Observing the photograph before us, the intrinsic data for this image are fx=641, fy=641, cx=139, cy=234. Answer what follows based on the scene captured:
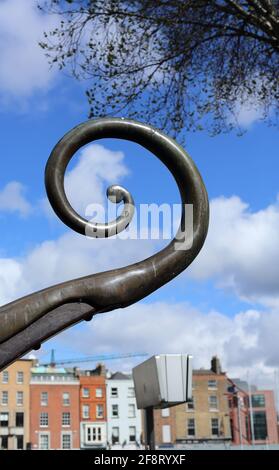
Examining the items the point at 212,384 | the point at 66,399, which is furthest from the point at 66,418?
the point at 212,384

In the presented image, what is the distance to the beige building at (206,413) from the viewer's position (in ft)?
197

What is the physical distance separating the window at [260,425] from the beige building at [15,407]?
88.9 ft

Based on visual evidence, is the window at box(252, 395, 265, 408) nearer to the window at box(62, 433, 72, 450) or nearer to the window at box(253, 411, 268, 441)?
the window at box(253, 411, 268, 441)

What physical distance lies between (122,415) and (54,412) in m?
8.61

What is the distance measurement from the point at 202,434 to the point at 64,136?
60.4 m

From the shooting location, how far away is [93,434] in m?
58.8

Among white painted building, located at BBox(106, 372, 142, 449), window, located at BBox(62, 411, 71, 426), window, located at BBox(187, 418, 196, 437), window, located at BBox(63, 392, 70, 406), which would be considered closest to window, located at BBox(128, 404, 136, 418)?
white painted building, located at BBox(106, 372, 142, 449)

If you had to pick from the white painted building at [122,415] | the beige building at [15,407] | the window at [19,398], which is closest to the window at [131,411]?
the white painted building at [122,415]

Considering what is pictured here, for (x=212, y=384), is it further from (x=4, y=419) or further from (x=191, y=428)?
(x=4, y=419)

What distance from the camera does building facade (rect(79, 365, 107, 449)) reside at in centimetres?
5853

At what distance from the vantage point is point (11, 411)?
180 ft
